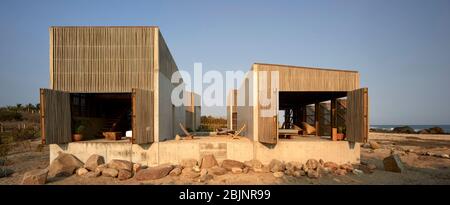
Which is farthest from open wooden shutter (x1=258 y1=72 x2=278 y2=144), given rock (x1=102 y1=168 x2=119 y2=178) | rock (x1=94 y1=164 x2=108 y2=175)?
rock (x1=94 y1=164 x2=108 y2=175)

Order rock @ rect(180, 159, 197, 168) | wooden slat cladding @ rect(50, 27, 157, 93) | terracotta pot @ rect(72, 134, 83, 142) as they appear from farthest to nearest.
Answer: terracotta pot @ rect(72, 134, 83, 142) < wooden slat cladding @ rect(50, 27, 157, 93) < rock @ rect(180, 159, 197, 168)

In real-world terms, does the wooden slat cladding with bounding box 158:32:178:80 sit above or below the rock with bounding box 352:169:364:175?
above

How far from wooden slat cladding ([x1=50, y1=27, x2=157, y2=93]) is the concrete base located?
134 inches

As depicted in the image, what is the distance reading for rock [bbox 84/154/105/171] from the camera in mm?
13166

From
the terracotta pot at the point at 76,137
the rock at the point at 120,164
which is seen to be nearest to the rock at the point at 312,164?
the rock at the point at 120,164

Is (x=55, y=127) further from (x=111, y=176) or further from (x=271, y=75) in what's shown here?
(x=271, y=75)

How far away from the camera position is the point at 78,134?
1498cm

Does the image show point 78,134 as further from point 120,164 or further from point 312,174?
point 312,174

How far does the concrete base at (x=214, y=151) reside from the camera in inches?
556

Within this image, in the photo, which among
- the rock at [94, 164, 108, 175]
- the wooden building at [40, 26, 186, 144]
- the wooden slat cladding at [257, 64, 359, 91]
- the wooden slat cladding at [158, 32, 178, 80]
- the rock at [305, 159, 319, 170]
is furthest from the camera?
the wooden slat cladding at [158, 32, 178, 80]

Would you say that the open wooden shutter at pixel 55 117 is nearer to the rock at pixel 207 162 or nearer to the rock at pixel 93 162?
the rock at pixel 93 162

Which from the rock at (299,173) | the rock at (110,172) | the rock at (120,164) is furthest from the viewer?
the rock at (120,164)

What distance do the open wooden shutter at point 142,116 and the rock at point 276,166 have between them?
6.99 meters

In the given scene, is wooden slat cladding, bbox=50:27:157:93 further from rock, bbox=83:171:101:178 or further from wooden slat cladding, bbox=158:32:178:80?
rock, bbox=83:171:101:178
